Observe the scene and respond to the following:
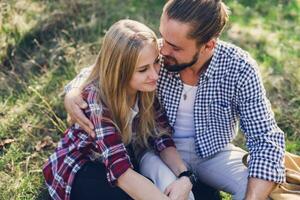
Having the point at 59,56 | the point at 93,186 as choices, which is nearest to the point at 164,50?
the point at 93,186

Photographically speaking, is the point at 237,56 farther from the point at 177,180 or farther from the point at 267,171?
the point at 177,180

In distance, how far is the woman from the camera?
124 inches

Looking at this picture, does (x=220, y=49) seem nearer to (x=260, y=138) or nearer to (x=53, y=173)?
(x=260, y=138)

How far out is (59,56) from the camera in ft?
16.7

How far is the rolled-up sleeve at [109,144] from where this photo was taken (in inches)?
124

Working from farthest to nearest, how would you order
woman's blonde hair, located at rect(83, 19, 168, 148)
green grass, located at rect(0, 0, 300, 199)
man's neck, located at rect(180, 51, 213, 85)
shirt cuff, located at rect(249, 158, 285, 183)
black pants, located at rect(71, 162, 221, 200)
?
green grass, located at rect(0, 0, 300, 199) < man's neck, located at rect(180, 51, 213, 85) < black pants, located at rect(71, 162, 221, 200) < shirt cuff, located at rect(249, 158, 285, 183) < woman's blonde hair, located at rect(83, 19, 168, 148)

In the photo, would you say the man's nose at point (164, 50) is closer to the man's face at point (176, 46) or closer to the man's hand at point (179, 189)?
the man's face at point (176, 46)

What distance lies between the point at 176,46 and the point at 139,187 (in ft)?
2.81

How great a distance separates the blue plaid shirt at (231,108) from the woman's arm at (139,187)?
0.56 metres

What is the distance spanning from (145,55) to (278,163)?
100 cm

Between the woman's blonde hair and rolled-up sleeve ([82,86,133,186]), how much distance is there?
73 millimetres

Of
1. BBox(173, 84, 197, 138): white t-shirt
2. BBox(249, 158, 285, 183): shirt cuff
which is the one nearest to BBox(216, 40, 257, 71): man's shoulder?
BBox(173, 84, 197, 138): white t-shirt

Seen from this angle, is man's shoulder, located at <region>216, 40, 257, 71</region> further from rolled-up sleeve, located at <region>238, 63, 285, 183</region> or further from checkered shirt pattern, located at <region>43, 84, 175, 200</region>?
checkered shirt pattern, located at <region>43, 84, 175, 200</region>

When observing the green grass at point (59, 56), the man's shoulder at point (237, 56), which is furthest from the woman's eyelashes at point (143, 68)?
the green grass at point (59, 56)
